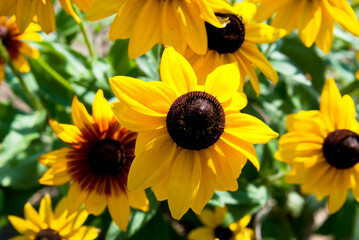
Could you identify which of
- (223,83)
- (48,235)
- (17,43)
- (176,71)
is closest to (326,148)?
(223,83)

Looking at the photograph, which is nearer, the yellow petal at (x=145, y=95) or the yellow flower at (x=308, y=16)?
the yellow petal at (x=145, y=95)

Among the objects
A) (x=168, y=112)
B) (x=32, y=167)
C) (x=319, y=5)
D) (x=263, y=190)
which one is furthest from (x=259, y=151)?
(x=32, y=167)

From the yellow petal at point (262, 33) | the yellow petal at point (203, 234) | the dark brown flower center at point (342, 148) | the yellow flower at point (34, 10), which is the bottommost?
the yellow petal at point (203, 234)

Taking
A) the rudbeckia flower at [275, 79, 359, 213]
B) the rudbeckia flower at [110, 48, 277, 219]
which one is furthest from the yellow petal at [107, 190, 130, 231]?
the rudbeckia flower at [275, 79, 359, 213]

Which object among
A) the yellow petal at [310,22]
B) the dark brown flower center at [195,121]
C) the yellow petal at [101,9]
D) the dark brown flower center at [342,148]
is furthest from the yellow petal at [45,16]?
the dark brown flower center at [342,148]

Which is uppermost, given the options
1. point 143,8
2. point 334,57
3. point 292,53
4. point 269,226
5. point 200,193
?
point 143,8

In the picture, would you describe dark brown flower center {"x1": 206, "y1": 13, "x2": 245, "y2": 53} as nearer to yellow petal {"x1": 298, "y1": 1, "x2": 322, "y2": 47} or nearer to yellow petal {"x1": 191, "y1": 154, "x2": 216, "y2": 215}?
yellow petal {"x1": 298, "y1": 1, "x2": 322, "y2": 47}

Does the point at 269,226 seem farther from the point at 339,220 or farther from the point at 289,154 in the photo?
the point at 289,154

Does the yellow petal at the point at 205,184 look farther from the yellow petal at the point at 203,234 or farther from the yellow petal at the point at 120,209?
the yellow petal at the point at 203,234
